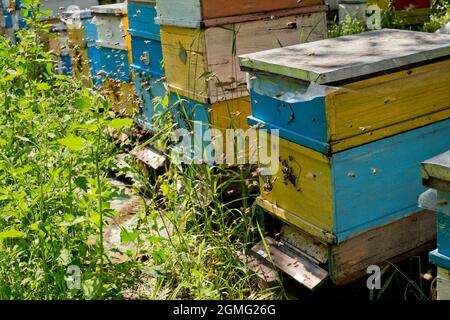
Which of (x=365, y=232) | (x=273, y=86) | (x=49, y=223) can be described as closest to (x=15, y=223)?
(x=49, y=223)

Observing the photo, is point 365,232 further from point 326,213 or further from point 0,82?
point 0,82

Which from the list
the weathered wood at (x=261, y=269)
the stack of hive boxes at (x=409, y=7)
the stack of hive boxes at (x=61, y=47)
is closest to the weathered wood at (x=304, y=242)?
the weathered wood at (x=261, y=269)

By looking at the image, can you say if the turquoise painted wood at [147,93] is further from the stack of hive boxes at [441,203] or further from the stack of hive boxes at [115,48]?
the stack of hive boxes at [441,203]

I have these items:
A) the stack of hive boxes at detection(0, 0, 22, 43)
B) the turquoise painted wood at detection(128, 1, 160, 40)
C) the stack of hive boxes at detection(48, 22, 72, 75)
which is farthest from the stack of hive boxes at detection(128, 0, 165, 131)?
the stack of hive boxes at detection(0, 0, 22, 43)

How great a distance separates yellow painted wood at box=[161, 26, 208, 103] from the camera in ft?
11.5

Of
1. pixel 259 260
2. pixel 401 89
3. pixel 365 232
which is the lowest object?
pixel 259 260

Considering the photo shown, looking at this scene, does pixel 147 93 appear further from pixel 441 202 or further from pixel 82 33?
pixel 441 202

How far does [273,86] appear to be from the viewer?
2.80m

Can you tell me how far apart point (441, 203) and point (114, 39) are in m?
3.55

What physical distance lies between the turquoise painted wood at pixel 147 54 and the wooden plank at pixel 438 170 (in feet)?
8.15

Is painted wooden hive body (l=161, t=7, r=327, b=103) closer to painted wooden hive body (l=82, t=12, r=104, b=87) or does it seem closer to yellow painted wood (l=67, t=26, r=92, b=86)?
painted wooden hive body (l=82, t=12, r=104, b=87)

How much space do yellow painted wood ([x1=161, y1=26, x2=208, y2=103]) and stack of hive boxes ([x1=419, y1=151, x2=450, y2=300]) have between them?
5.34ft

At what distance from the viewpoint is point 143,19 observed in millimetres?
4270

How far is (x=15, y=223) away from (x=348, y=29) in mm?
4302
